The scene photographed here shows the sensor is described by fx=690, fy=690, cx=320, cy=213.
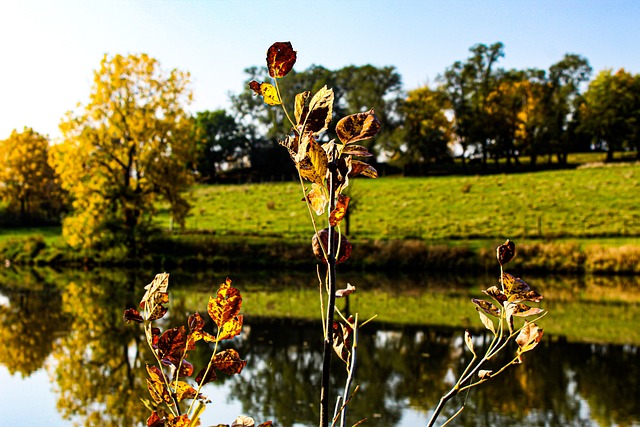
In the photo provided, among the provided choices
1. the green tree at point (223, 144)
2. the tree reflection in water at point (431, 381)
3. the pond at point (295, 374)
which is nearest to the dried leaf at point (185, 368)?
the pond at point (295, 374)

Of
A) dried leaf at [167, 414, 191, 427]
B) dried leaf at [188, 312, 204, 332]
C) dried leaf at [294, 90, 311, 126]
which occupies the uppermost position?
dried leaf at [294, 90, 311, 126]

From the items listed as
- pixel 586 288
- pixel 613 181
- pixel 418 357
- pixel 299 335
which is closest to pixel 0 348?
pixel 299 335

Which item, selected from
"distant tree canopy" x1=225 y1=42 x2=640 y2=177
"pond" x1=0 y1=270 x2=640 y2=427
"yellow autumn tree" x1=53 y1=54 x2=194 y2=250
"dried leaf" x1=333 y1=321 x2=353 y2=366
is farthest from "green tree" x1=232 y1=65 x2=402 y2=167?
"dried leaf" x1=333 y1=321 x2=353 y2=366

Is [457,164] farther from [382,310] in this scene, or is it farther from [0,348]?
[0,348]

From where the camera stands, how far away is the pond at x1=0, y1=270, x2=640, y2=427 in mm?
9734

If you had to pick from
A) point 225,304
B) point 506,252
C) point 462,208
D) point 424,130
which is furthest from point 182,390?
point 424,130

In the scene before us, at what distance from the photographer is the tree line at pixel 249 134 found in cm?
2731

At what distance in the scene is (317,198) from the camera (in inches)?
41.1

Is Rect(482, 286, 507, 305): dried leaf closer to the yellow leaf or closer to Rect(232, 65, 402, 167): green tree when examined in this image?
the yellow leaf

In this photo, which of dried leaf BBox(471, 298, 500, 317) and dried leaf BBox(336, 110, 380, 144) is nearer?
dried leaf BBox(336, 110, 380, 144)

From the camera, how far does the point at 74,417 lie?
9.75 meters

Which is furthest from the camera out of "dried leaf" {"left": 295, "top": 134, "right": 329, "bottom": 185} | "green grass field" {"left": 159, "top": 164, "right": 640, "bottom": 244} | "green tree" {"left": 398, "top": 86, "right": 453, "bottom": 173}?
"green tree" {"left": 398, "top": 86, "right": 453, "bottom": 173}

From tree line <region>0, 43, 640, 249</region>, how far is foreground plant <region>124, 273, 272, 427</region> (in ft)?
88.6

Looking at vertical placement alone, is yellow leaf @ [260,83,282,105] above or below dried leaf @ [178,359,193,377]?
above
